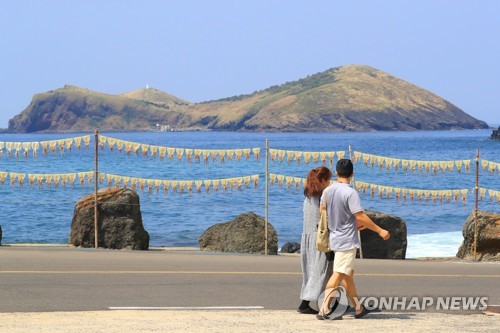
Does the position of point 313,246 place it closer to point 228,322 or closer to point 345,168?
point 345,168

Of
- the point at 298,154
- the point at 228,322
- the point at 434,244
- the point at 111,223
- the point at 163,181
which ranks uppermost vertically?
the point at 298,154

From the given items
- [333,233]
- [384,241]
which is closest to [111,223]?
[384,241]

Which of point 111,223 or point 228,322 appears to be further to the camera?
point 111,223

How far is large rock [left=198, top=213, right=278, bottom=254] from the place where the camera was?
22.5 metres

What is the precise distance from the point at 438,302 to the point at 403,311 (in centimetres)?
126

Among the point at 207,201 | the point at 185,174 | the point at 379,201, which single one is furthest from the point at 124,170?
the point at 379,201

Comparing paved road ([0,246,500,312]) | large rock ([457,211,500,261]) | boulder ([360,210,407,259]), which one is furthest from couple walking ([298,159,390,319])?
large rock ([457,211,500,261])

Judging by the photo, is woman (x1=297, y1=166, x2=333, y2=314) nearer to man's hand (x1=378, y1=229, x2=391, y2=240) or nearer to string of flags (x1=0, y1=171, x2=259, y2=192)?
man's hand (x1=378, y1=229, x2=391, y2=240)

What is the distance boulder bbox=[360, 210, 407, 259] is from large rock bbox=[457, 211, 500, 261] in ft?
5.32

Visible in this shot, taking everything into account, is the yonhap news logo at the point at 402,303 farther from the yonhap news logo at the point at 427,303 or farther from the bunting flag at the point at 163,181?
the bunting flag at the point at 163,181

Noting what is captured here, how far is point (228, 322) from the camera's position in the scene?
10.4 metres

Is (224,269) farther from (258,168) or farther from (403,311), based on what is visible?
(258,168)

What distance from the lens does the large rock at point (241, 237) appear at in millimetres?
22516

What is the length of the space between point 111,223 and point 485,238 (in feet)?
29.8
